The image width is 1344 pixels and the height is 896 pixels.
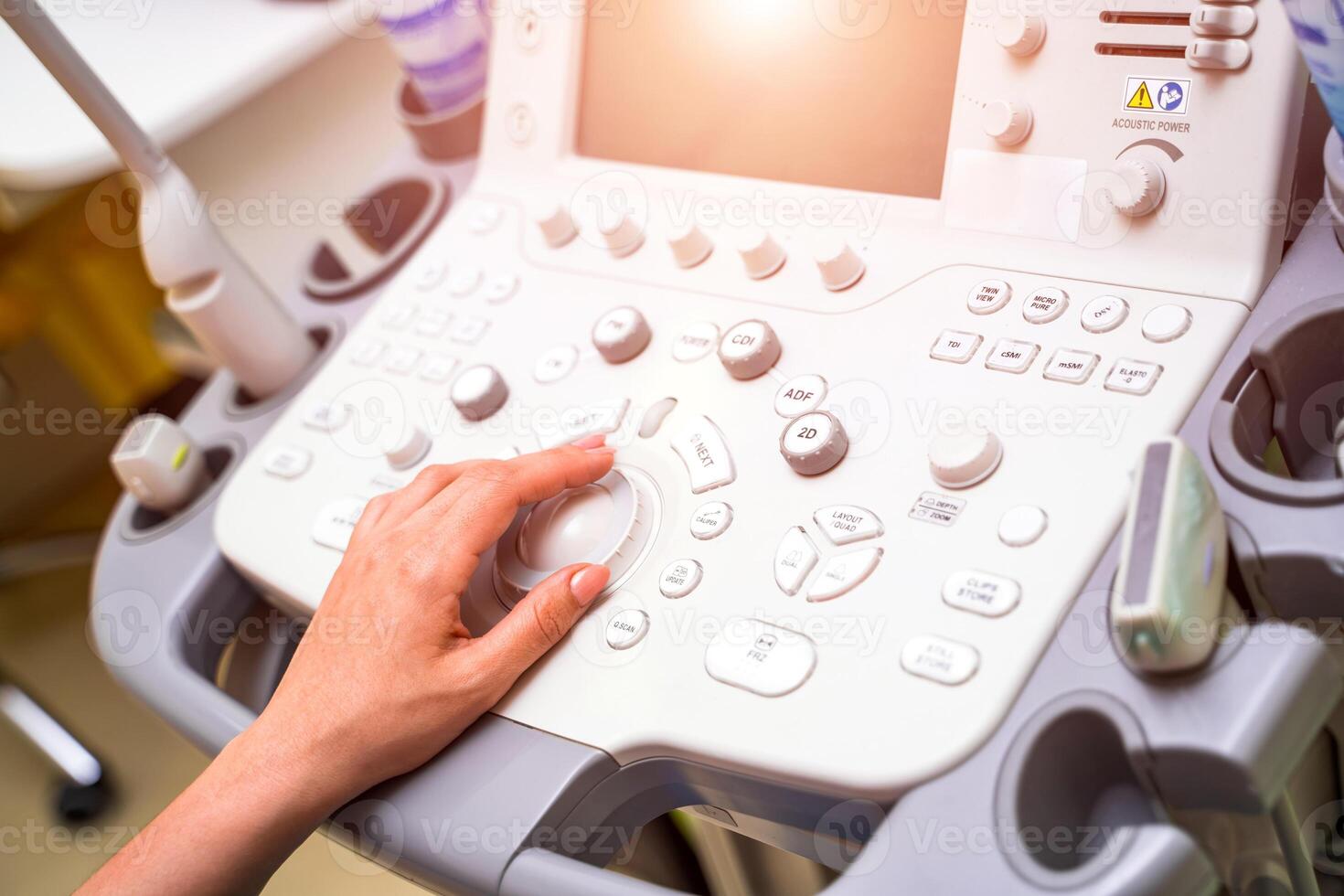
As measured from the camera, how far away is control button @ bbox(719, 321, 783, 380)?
593 millimetres

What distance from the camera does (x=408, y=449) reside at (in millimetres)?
676

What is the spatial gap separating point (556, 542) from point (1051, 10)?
0.38 metres

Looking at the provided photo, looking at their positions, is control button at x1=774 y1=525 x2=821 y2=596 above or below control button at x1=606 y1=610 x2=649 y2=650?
above

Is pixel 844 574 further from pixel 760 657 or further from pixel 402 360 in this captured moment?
pixel 402 360

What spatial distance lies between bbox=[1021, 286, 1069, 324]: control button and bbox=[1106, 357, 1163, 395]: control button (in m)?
0.05

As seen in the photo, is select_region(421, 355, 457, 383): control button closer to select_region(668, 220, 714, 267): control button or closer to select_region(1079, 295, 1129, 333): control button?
select_region(668, 220, 714, 267): control button

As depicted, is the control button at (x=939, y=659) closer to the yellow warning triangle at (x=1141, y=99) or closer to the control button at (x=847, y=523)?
the control button at (x=847, y=523)

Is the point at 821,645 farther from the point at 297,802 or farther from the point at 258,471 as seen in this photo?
the point at 258,471

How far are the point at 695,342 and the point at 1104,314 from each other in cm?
22

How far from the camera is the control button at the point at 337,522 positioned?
67cm

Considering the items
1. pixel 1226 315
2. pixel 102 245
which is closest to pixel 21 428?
pixel 102 245

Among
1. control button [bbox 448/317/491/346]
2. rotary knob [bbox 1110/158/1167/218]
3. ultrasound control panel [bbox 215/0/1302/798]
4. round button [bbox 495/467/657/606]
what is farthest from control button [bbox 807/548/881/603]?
control button [bbox 448/317/491/346]

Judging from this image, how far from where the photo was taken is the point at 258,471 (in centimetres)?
74

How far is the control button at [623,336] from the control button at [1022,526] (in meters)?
0.25
